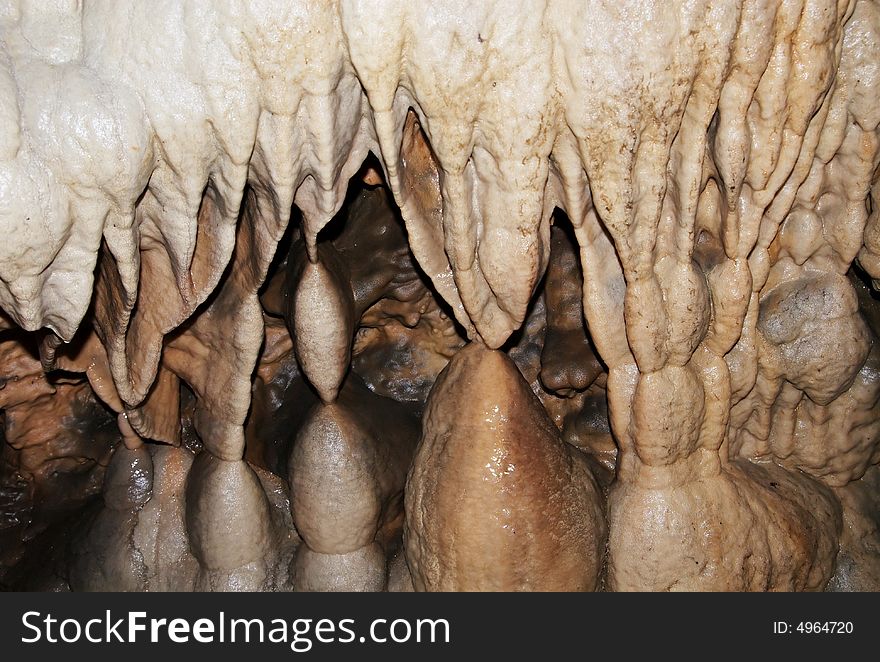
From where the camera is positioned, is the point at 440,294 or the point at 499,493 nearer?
the point at 440,294

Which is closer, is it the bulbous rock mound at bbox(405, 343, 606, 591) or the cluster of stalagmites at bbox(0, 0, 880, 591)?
the cluster of stalagmites at bbox(0, 0, 880, 591)

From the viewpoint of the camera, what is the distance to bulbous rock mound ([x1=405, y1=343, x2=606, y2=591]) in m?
3.50

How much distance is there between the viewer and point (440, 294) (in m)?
3.40

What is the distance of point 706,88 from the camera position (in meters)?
2.94

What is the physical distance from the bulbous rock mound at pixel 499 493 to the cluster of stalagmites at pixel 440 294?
0.5 inches

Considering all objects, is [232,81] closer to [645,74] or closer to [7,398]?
[645,74]

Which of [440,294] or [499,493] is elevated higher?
[440,294]

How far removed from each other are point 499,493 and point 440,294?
2.41 ft

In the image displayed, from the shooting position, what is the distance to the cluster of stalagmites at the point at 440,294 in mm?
2682

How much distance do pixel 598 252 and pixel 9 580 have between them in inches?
115

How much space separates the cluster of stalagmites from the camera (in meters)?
2.68

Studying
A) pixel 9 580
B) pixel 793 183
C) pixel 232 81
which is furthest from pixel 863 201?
pixel 9 580

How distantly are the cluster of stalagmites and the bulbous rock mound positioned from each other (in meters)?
0.01

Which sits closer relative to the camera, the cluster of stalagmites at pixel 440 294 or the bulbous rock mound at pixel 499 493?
the cluster of stalagmites at pixel 440 294
